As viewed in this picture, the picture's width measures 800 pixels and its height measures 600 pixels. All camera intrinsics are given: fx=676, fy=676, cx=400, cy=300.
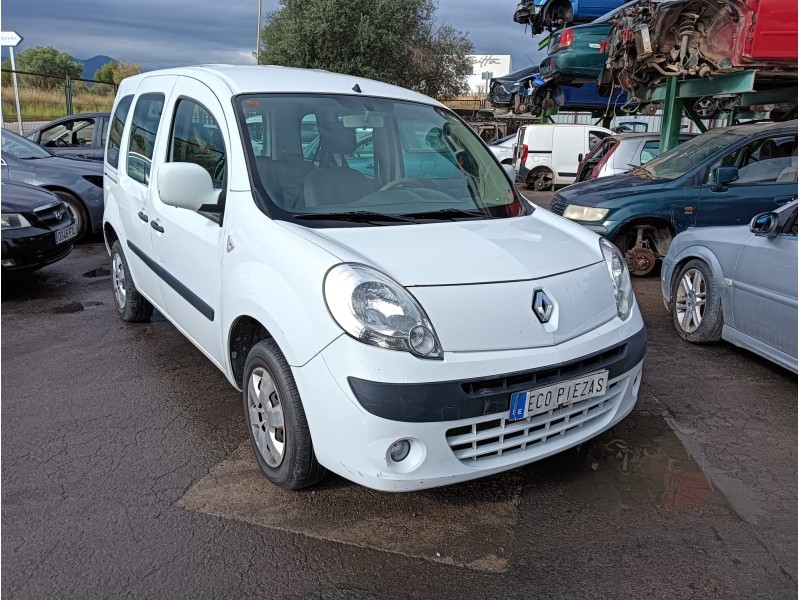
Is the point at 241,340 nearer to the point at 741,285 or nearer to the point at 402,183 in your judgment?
the point at 402,183

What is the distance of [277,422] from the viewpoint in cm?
293

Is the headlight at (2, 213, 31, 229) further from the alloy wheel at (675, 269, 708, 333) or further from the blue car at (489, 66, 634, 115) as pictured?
the blue car at (489, 66, 634, 115)

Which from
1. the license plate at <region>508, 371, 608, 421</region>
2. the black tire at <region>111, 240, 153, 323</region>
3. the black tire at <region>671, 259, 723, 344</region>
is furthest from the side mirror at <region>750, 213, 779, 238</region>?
the black tire at <region>111, 240, 153, 323</region>

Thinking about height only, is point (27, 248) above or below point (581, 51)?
below

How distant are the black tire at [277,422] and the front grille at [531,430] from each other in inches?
24.7

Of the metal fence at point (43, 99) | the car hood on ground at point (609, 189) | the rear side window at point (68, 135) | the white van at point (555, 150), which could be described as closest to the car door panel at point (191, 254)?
the car hood on ground at point (609, 189)

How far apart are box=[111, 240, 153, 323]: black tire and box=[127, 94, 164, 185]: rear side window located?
80cm

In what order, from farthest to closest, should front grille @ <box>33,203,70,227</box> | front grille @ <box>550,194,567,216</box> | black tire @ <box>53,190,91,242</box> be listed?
black tire @ <box>53,190,91,242</box>
front grille @ <box>550,194,567,216</box>
front grille @ <box>33,203,70,227</box>

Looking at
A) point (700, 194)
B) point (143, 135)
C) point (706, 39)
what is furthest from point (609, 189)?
point (143, 135)

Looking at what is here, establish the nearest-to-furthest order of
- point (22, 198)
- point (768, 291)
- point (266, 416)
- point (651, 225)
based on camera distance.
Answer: point (266, 416) → point (768, 291) → point (22, 198) → point (651, 225)

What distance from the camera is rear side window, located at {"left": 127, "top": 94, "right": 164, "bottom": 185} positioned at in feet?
14.1

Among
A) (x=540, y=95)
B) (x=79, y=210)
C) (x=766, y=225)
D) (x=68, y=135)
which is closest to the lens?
(x=766, y=225)

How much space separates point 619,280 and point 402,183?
121 cm

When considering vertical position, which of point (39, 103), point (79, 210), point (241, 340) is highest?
point (39, 103)
